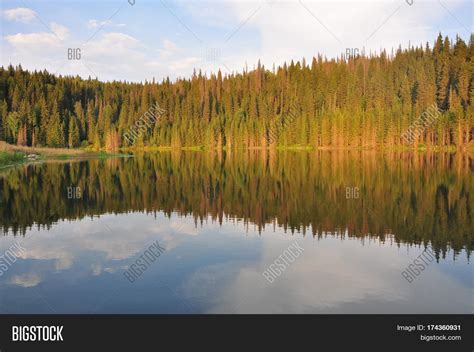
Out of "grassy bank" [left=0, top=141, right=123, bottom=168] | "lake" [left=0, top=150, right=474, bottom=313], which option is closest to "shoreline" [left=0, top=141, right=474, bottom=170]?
"grassy bank" [left=0, top=141, right=123, bottom=168]

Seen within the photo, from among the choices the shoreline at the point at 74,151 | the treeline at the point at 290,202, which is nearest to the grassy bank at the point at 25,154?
the shoreline at the point at 74,151

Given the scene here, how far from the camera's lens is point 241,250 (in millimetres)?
18562

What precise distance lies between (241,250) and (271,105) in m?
142

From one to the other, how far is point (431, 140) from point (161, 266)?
10320cm

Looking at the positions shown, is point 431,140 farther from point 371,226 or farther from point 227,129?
point 371,226

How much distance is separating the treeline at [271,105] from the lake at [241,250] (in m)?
83.9

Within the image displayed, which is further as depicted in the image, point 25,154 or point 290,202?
point 25,154

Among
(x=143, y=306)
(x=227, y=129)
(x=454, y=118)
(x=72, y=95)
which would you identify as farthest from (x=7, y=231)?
(x=72, y=95)

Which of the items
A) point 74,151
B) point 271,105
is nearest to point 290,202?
point 74,151

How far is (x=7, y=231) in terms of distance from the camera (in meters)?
21.6

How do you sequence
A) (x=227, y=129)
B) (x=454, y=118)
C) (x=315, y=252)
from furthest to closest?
(x=227, y=129)
(x=454, y=118)
(x=315, y=252)

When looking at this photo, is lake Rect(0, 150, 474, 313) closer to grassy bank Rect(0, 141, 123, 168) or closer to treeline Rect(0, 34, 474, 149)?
grassy bank Rect(0, 141, 123, 168)

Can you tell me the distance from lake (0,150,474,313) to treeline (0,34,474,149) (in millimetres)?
83949

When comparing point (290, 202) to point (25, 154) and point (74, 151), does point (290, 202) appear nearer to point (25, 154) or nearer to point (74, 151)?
point (25, 154)
